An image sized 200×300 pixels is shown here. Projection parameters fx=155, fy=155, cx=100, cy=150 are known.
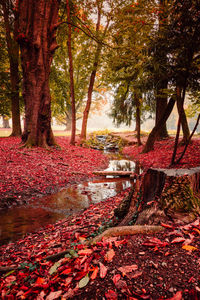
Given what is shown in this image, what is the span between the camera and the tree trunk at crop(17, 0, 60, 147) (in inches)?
342

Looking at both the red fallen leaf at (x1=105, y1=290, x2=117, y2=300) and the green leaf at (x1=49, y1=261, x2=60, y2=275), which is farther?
the green leaf at (x1=49, y1=261, x2=60, y2=275)

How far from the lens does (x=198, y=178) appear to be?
259cm

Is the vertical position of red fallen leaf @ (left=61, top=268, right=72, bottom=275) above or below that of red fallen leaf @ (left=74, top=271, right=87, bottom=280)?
below

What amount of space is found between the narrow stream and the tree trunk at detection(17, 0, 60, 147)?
497cm

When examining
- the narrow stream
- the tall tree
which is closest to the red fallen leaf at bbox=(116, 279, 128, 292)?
the narrow stream

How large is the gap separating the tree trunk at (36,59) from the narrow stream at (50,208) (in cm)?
497

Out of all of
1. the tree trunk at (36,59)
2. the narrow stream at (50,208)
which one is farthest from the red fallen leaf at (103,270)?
the tree trunk at (36,59)

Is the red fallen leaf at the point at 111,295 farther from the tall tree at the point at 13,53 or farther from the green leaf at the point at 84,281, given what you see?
the tall tree at the point at 13,53

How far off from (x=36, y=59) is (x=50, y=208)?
338 inches

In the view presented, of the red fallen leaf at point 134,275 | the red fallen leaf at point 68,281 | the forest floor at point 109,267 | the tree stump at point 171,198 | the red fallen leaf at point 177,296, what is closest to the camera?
the red fallen leaf at point 177,296

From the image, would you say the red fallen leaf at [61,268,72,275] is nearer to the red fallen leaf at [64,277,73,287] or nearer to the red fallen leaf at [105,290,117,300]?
the red fallen leaf at [64,277,73,287]

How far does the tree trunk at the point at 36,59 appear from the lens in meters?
8.69

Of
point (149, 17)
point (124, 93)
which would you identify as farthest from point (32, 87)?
point (124, 93)

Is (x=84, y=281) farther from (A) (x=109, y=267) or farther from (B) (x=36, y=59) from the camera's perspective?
(B) (x=36, y=59)
